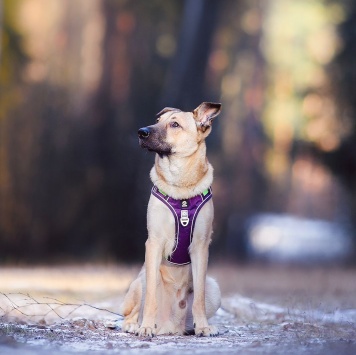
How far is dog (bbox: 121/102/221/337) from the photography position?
7.89m

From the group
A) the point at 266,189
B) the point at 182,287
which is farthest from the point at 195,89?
the point at 182,287

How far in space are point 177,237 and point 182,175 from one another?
1.95ft

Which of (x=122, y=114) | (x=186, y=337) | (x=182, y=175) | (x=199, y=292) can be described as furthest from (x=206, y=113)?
(x=122, y=114)

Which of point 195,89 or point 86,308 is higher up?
point 195,89

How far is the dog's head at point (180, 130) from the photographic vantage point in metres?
8.02

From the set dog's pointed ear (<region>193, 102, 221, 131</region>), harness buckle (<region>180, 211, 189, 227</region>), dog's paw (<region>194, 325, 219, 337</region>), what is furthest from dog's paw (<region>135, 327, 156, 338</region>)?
dog's pointed ear (<region>193, 102, 221, 131</region>)

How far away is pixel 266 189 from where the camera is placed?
31.7m

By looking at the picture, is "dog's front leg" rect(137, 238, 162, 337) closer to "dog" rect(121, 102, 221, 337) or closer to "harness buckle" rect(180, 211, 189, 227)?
"dog" rect(121, 102, 221, 337)

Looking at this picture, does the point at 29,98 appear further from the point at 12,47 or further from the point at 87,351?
the point at 87,351

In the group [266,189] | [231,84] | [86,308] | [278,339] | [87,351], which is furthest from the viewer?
[266,189]

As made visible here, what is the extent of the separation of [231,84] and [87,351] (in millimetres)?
21219

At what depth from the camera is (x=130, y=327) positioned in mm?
8055

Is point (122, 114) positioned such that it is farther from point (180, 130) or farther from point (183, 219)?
point (183, 219)

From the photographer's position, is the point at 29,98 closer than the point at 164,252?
No
